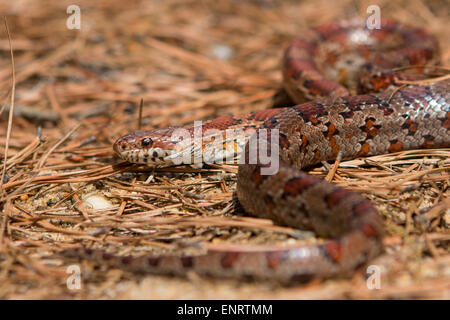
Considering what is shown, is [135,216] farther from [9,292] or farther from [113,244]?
[9,292]

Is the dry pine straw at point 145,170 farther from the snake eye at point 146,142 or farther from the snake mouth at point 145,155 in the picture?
the snake eye at point 146,142

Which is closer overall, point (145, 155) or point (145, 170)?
point (145, 155)

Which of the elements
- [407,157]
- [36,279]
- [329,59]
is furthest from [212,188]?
[329,59]

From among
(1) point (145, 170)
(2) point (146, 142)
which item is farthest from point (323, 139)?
(1) point (145, 170)

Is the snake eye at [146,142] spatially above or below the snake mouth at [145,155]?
above

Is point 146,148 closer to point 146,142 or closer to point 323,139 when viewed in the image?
point 146,142

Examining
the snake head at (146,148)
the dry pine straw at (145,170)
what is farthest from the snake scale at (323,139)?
the dry pine straw at (145,170)

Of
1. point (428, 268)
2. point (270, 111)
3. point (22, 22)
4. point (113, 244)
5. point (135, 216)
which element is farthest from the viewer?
point (22, 22)
